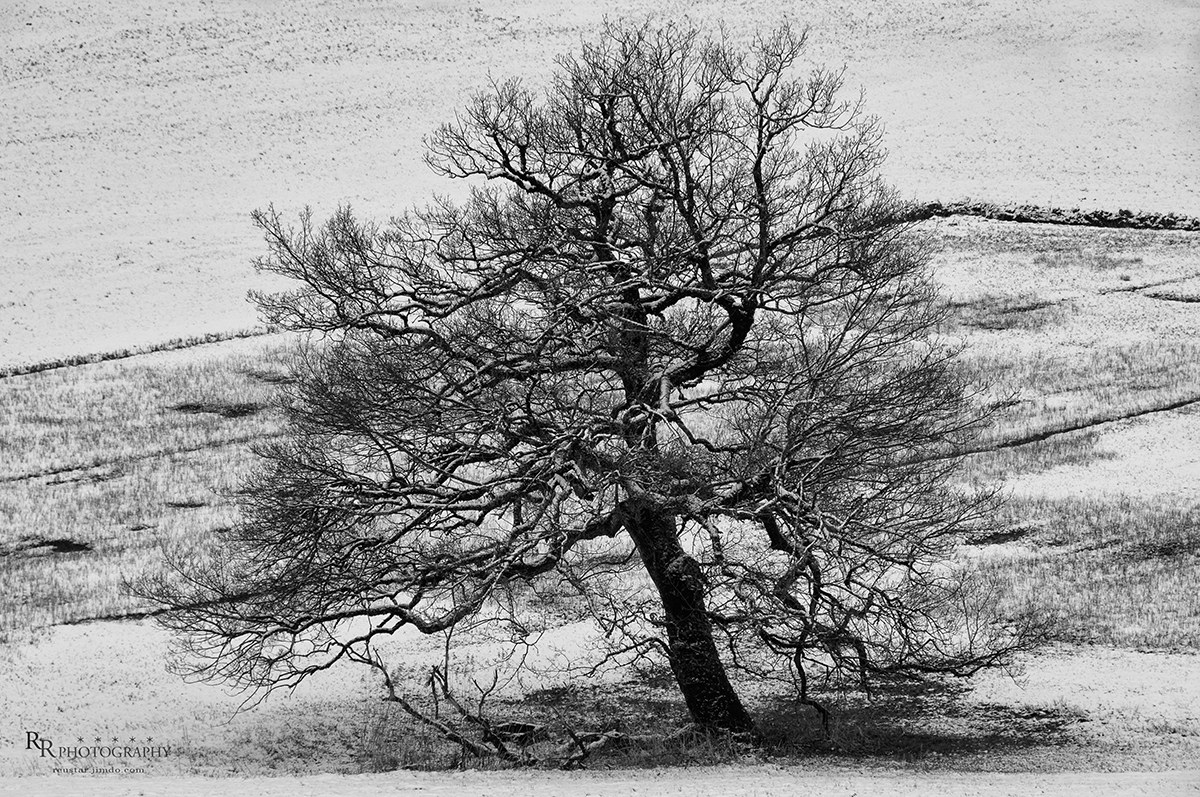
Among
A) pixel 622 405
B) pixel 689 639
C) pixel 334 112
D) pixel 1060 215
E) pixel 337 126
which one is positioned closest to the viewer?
pixel 622 405

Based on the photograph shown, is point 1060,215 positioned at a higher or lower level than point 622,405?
higher

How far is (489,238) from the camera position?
1370cm

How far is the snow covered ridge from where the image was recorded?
4175 centimetres

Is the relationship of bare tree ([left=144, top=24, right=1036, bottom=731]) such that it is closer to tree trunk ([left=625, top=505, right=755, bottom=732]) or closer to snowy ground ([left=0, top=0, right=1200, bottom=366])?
tree trunk ([left=625, top=505, right=755, bottom=732])

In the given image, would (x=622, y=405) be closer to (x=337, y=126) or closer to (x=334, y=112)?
(x=337, y=126)

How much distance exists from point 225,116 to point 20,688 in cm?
4661

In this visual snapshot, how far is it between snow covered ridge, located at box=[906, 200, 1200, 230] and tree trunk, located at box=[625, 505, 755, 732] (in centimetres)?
3023

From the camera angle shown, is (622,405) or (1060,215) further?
(1060,215)

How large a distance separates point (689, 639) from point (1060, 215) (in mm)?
34585

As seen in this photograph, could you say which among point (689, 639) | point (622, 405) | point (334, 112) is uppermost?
point (334, 112)

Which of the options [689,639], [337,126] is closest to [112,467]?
[689,639]

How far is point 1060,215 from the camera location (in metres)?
43.2

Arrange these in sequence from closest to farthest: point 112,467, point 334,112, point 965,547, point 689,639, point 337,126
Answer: point 689,639, point 965,547, point 112,467, point 337,126, point 334,112

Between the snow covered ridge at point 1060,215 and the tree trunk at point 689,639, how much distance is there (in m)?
30.2
